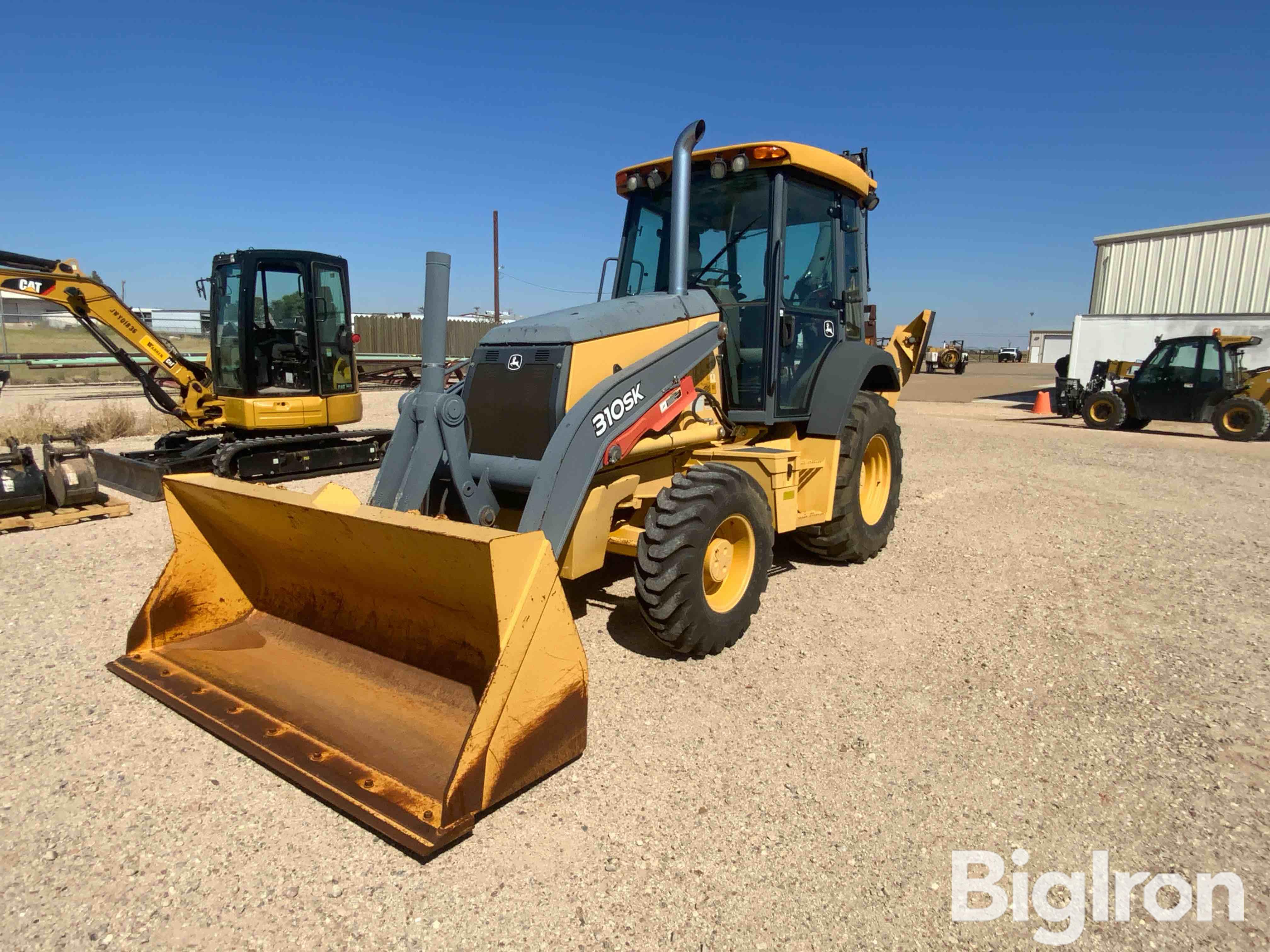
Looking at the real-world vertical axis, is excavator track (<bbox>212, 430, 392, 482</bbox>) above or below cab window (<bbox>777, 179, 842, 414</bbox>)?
below

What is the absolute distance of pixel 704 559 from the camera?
3.95 meters

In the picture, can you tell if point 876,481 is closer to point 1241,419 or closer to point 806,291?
point 806,291

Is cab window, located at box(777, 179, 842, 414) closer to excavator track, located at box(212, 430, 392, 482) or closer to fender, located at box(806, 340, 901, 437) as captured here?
fender, located at box(806, 340, 901, 437)

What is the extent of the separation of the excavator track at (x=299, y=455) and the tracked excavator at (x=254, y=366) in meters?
→ 0.01

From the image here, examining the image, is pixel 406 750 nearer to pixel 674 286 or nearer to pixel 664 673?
pixel 664 673

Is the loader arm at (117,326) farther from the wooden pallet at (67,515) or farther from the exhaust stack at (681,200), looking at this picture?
the exhaust stack at (681,200)

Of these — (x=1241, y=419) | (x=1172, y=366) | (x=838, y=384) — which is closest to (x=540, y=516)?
(x=838, y=384)

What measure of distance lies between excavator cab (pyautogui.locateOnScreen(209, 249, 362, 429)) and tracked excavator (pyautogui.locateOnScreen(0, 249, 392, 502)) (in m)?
0.01

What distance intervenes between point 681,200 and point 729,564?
2.27m

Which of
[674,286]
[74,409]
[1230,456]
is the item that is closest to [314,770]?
[674,286]

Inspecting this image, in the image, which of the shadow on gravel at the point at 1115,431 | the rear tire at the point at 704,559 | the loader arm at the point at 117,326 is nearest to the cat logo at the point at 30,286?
the loader arm at the point at 117,326

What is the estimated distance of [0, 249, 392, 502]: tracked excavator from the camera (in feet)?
29.1

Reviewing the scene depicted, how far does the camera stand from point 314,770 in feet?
9.09

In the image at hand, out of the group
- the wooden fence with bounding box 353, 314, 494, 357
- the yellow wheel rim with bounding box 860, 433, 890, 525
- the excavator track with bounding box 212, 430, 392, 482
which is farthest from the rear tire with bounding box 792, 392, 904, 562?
the wooden fence with bounding box 353, 314, 494, 357
